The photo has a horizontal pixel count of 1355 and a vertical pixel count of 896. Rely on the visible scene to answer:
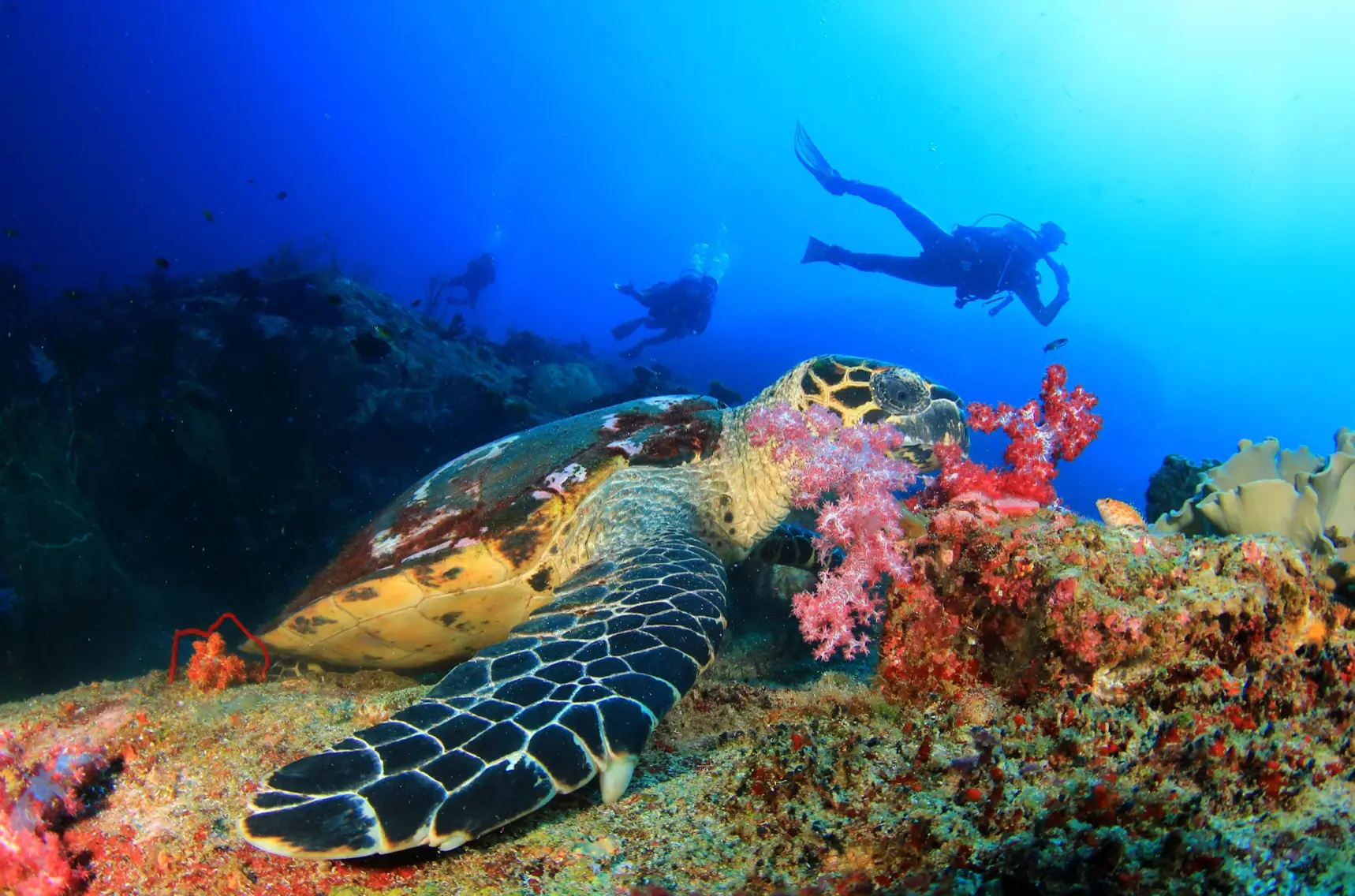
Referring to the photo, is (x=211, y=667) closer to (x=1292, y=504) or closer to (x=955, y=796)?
(x=955, y=796)

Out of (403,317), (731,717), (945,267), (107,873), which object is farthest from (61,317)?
(945,267)

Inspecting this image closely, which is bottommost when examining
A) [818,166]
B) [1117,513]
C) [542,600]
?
[542,600]

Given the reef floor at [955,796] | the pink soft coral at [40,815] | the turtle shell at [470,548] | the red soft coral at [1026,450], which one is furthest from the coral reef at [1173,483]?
the pink soft coral at [40,815]

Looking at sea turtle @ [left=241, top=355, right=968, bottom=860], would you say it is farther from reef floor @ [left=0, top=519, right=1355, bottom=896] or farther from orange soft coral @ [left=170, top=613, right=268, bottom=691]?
orange soft coral @ [left=170, top=613, right=268, bottom=691]

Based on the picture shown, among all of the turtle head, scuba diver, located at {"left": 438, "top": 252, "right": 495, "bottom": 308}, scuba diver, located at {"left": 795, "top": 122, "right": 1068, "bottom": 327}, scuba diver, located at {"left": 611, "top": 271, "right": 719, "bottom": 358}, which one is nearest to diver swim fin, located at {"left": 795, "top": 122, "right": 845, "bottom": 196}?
scuba diver, located at {"left": 795, "top": 122, "right": 1068, "bottom": 327}

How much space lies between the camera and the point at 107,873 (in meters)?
1.34

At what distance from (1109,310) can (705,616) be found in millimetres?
95974

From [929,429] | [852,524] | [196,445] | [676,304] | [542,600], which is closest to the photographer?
[852,524]

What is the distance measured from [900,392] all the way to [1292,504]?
177 centimetres

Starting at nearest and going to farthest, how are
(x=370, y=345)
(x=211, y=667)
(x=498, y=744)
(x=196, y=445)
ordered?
(x=498, y=744)
(x=211, y=667)
(x=370, y=345)
(x=196, y=445)

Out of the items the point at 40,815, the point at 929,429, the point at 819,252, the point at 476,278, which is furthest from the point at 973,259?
the point at 476,278

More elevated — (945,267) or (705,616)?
(945,267)

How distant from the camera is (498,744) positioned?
1395mm

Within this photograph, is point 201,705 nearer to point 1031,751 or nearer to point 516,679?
point 516,679
